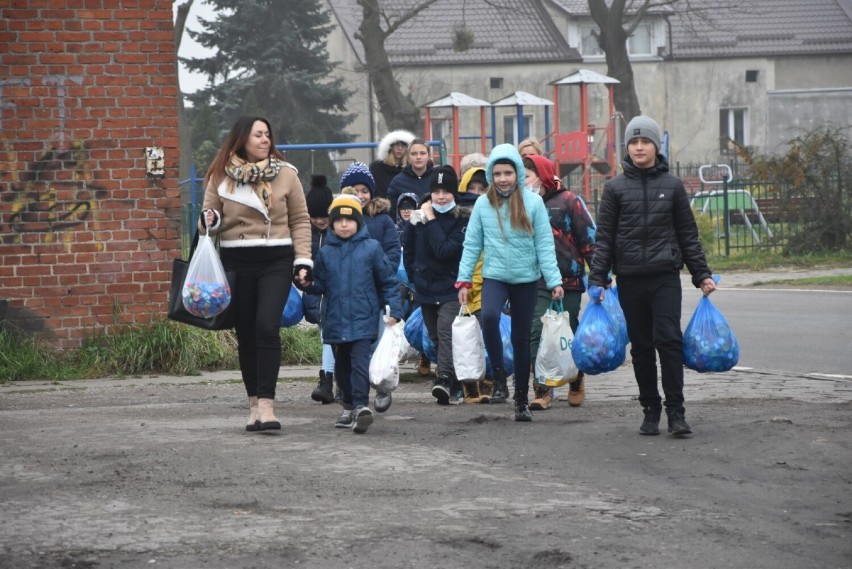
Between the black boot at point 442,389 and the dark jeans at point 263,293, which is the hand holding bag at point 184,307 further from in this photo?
the black boot at point 442,389

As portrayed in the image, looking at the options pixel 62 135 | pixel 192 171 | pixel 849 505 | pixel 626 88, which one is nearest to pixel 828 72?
pixel 626 88

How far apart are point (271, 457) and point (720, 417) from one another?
2.93 m

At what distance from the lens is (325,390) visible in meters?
9.91

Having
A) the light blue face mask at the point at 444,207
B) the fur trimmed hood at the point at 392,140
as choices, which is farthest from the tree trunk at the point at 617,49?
the light blue face mask at the point at 444,207

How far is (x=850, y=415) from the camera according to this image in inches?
334

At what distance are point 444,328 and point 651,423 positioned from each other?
2346mm

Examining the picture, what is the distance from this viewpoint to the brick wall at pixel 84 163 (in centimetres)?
1124

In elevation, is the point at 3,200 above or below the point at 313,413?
above

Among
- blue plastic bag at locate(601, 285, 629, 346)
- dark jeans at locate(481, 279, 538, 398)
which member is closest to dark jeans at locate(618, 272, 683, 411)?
blue plastic bag at locate(601, 285, 629, 346)

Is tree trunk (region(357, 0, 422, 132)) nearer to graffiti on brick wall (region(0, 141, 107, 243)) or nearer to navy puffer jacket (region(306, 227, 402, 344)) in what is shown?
graffiti on brick wall (region(0, 141, 107, 243))

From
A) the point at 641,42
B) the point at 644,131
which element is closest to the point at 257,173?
the point at 644,131

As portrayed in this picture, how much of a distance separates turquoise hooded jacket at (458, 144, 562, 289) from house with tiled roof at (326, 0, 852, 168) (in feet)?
151

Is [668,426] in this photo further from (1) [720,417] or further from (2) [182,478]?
(2) [182,478]

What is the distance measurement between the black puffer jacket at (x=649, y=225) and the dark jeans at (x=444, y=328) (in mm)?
2061
